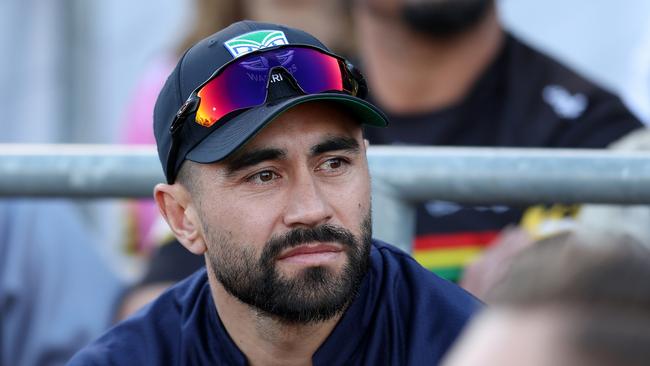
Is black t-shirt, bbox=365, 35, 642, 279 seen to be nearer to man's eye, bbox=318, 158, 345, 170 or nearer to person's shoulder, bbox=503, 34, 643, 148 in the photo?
person's shoulder, bbox=503, 34, 643, 148

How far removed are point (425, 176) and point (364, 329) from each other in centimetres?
41

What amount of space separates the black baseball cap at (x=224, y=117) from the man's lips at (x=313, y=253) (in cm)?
20

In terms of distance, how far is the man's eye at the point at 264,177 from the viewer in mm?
2102

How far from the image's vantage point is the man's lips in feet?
6.65

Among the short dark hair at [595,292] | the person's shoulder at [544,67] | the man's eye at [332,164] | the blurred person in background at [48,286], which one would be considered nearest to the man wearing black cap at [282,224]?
the man's eye at [332,164]

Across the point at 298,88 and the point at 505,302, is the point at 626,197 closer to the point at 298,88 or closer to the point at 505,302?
the point at 298,88

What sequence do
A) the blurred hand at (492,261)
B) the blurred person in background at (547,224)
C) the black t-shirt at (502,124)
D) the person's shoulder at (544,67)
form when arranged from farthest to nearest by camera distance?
the person's shoulder at (544,67) < the black t-shirt at (502,124) < the blurred hand at (492,261) < the blurred person in background at (547,224)

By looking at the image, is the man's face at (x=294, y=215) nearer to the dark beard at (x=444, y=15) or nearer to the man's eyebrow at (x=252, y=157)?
the man's eyebrow at (x=252, y=157)

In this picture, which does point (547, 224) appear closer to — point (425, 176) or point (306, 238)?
point (425, 176)

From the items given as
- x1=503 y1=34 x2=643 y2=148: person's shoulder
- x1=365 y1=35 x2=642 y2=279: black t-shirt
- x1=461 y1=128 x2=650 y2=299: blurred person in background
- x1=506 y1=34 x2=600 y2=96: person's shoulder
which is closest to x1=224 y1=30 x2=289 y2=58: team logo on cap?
x1=461 y1=128 x2=650 y2=299: blurred person in background

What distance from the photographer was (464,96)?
3.59 meters

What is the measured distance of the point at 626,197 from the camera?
232 centimetres

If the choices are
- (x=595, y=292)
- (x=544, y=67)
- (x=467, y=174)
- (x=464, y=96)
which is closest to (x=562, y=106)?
(x=544, y=67)

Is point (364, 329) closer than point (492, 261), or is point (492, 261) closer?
point (364, 329)
